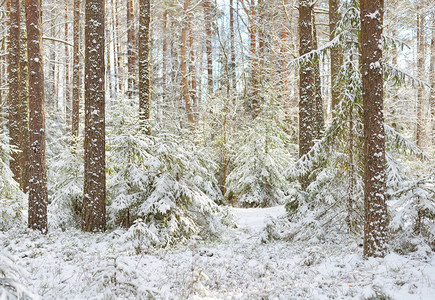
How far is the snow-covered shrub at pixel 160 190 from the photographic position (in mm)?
8500

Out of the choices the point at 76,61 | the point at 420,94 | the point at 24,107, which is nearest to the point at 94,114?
the point at 24,107

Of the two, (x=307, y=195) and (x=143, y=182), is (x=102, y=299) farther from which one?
(x=307, y=195)

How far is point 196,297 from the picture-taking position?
14.8 ft

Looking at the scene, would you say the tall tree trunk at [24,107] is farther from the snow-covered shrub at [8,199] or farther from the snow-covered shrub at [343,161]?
the snow-covered shrub at [343,161]

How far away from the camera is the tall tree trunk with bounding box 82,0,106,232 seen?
8.39m

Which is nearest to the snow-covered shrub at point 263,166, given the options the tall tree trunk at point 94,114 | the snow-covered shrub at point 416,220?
the tall tree trunk at point 94,114

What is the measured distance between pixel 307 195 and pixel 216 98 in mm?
10007

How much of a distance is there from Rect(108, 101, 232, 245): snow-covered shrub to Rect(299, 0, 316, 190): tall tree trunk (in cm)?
365

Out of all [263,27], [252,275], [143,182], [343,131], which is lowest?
[252,275]

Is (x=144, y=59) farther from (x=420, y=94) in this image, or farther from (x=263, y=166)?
(x=420, y=94)

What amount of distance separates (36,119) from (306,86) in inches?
318

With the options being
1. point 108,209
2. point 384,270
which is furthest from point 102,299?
point 108,209

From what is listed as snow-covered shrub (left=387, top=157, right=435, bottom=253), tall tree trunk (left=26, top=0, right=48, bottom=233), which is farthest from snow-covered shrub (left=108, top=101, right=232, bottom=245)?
snow-covered shrub (left=387, top=157, right=435, bottom=253)

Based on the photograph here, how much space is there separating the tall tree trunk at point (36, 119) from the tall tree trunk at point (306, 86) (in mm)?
7698
